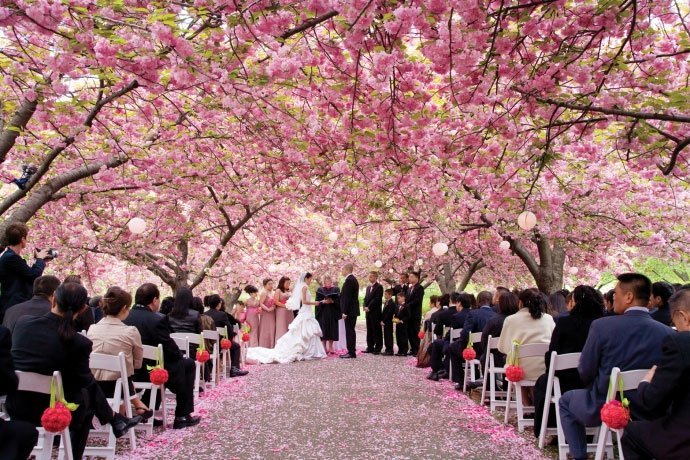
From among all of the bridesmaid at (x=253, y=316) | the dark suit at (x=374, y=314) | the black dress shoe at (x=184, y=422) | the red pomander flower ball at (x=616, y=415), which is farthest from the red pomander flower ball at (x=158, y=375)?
the dark suit at (x=374, y=314)

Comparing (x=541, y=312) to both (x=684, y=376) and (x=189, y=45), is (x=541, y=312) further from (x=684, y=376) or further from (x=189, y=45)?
(x=189, y=45)

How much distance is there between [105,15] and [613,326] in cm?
416

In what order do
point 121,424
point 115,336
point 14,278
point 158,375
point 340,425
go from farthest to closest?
point 340,425, point 14,278, point 158,375, point 115,336, point 121,424

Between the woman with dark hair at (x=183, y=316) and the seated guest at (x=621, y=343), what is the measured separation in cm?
506

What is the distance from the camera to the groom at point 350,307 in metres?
13.1

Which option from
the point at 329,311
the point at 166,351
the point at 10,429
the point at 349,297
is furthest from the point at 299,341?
the point at 10,429

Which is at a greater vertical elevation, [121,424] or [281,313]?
[281,313]

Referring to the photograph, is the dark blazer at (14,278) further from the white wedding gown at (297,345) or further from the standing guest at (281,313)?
the standing guest at (281,313)

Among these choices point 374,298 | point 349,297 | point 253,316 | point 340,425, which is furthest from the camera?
point 374,298

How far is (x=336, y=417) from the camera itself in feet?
21.8

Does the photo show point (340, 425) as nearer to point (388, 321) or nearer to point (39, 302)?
point (39, 302)

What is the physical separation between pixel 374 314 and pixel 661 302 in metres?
8.76

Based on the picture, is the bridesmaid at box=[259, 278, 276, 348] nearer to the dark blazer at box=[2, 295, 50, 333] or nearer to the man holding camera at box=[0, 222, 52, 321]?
the man holding camera at box=[0, 222, 52, 321]

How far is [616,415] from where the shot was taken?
3.63 m
